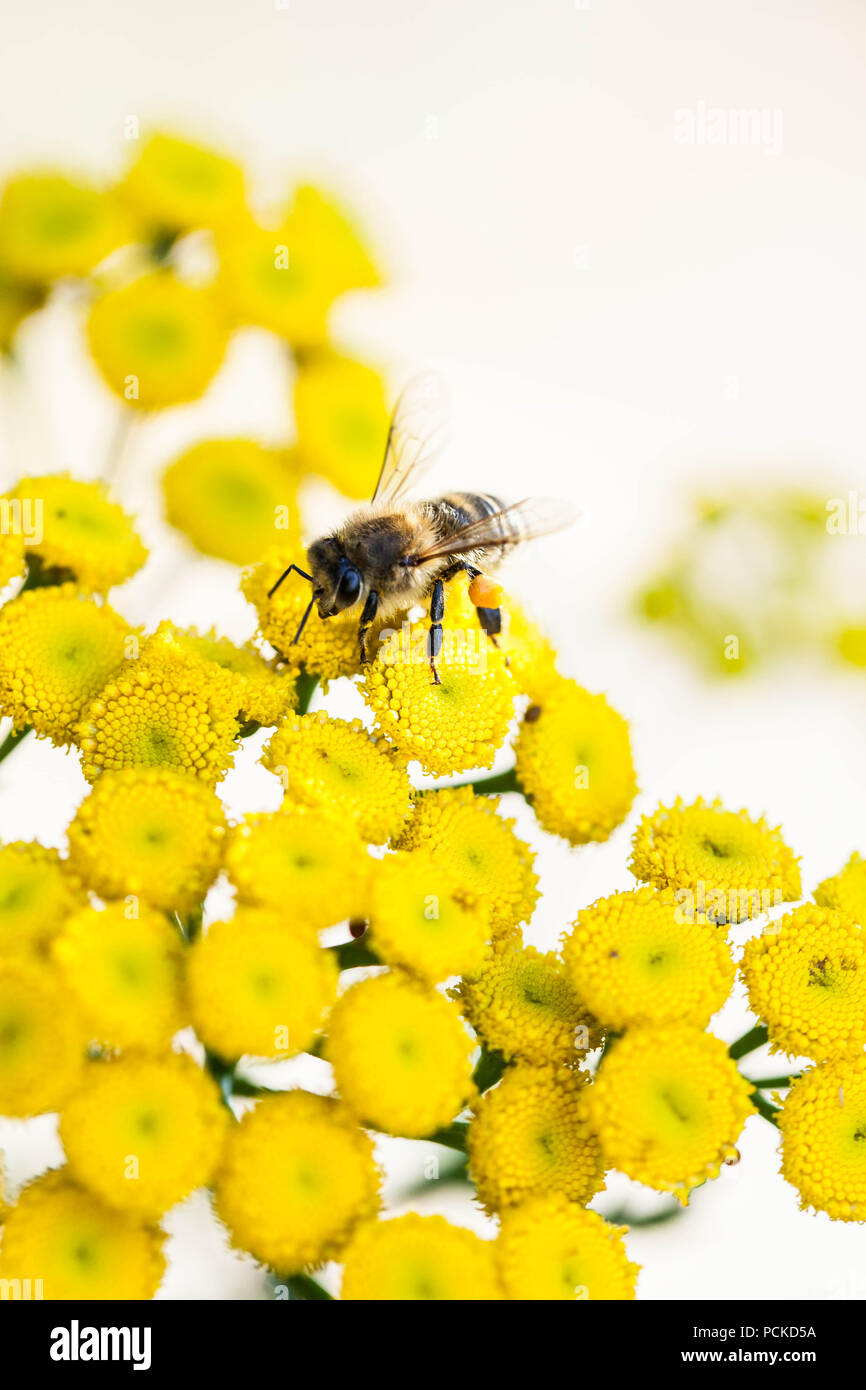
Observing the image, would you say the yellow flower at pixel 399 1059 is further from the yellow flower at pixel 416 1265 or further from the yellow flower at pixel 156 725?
the yellow flower at pixel 156 725

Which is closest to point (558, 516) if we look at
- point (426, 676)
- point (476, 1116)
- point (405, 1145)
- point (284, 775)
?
point (426, 676)

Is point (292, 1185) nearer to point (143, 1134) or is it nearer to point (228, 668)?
point (143, 1134)

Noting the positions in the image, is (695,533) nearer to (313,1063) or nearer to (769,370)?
(769,370)

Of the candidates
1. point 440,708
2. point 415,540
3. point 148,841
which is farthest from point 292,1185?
point 415,540

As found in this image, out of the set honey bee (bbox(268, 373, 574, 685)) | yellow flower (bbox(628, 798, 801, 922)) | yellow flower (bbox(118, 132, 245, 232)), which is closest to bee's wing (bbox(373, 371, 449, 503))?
honey bee (bbox(268, 373, 574, 685))

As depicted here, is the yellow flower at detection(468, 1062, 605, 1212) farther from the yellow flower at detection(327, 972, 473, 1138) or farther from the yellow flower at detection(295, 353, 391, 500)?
the yellow flower at detection(295, 353, 391, 500)

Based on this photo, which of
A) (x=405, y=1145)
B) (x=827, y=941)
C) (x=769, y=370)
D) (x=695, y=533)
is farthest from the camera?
(x=769, y=370)

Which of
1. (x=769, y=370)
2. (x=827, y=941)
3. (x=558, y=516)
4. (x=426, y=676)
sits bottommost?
(x=827, y=941)
